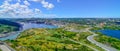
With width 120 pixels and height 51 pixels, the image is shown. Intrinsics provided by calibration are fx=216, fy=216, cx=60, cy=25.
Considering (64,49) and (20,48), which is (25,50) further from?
(64,49)

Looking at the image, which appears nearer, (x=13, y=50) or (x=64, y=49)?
(x=13, y=50)

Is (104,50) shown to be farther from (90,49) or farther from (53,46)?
(53,46)

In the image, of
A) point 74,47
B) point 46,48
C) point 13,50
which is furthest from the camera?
point 74,47

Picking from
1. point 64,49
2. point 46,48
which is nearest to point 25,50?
point 46,48

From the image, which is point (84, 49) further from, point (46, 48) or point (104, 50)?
point (46, 48)

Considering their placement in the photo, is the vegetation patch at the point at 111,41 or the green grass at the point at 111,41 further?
the vegetation patch at the point at 111,41

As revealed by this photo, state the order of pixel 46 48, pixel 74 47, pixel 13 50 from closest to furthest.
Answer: pixel 13 50 → pixel 46 48 → pixel 74 47

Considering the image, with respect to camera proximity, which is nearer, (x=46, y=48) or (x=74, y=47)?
(x=46, y=48)

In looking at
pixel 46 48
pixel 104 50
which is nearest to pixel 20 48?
pixel 46 48

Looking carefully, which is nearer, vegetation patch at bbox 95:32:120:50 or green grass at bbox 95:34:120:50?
green grass at bbox 95:34:120:50
